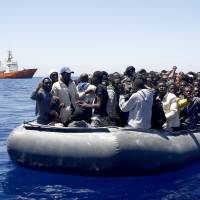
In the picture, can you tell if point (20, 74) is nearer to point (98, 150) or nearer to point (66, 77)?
point (66, 77)

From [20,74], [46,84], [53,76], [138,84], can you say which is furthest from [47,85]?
[20,74]

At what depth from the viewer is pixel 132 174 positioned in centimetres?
1048

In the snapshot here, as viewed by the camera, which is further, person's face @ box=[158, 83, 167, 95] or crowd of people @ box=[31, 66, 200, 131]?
person's face @ box=[158, 83, 167, 95]

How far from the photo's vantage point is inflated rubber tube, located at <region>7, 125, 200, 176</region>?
33.1 ft

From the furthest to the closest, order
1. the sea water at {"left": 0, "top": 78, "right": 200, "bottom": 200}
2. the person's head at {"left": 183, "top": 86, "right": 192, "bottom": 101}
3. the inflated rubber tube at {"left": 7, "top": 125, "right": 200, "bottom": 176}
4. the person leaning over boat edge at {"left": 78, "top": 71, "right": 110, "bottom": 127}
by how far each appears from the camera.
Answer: the person's head at {"left": 183, "top": 86, "right": 192, "bottom": 101} < the person leaning over boat edge at {"left": 78, "top": 71, "right": 110, "bottom": 127} < the inflated rubber tube at {"left": 7, "top": 125, "right": 200, "bottom": 176} < the sea water at {"left": 0, "top": 78, "right": 200, "bottom": 200}

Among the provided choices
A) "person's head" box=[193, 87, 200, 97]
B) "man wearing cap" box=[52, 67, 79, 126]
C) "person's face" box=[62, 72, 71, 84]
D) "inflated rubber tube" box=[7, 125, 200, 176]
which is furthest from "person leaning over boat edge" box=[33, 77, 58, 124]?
"person's head" box=[193, 87, 200, 97]

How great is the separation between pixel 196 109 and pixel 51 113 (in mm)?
3655

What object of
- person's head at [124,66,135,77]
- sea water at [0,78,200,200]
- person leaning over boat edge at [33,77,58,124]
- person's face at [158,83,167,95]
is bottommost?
sea water at [0,78,200,200]

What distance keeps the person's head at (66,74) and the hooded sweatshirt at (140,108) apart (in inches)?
56.3

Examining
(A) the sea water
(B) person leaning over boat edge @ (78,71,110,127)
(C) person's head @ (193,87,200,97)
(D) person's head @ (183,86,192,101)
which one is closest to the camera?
(A) the sea water

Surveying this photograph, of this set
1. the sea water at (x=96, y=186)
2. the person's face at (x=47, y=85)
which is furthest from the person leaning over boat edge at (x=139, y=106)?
the person's face at (x=47, y=85)

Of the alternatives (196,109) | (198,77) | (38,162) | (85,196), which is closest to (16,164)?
(38,162)

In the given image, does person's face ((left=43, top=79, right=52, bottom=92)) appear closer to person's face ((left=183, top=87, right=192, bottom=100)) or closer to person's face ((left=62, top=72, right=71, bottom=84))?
person's face ((left=62, top=72, right=71, bottom=84))

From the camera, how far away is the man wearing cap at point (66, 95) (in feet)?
37.0
